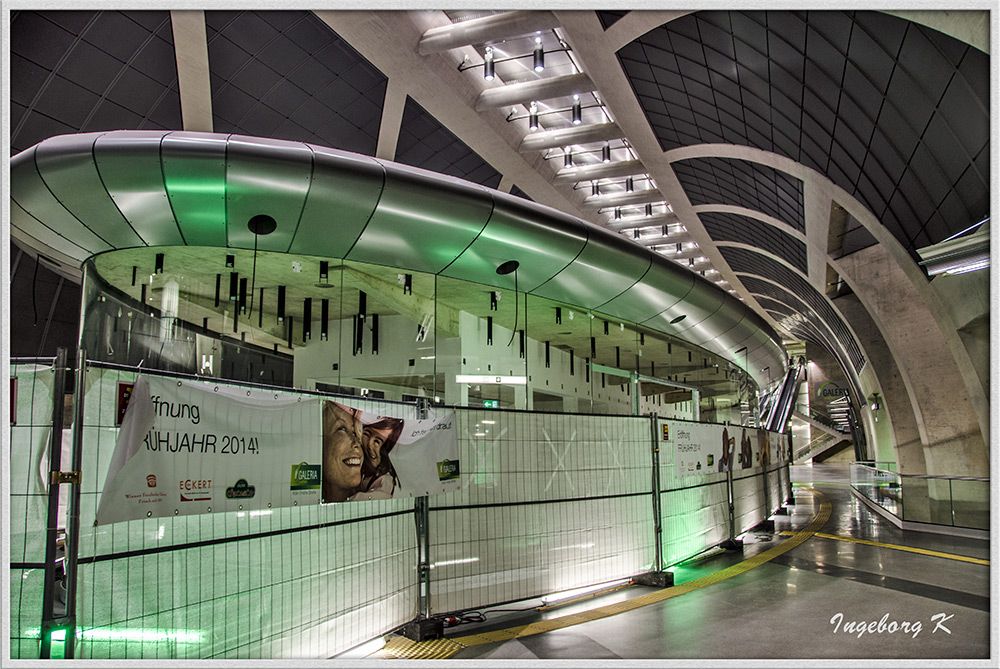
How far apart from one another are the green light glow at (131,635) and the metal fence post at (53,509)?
112mm

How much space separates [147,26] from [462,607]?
10173mm

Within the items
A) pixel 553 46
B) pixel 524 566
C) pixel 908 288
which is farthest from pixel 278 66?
pixel 908 288

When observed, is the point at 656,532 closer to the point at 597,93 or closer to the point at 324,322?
the point at 324,322

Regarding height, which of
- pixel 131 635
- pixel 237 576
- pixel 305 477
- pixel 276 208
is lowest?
pixel 131 635

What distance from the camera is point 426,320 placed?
7.70 meters

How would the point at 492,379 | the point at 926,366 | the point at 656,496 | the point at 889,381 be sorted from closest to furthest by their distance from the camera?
the point at 492,379
the point at 656,496
the point at 926,366
the point at 889,381

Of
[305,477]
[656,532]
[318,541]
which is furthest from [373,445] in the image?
[656,532]

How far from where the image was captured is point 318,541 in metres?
5.32

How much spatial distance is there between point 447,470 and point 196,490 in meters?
2.72

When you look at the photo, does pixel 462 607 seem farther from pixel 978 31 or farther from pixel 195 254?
pixel 978 31

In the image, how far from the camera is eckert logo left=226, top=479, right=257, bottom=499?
14.9ft

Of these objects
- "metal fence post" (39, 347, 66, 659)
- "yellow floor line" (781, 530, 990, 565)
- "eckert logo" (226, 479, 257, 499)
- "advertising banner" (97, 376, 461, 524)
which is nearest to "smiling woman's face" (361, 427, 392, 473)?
"advertising banner" (97, 376, 461, 524)

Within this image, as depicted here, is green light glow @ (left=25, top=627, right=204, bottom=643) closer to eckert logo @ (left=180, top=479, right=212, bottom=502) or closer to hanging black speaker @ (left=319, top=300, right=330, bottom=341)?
eckert logo @ (left=180, top=479, right=212, bottom=502)

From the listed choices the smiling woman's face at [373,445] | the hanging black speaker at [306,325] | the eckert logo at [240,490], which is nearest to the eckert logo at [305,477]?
the eckert logo at [240,490]
